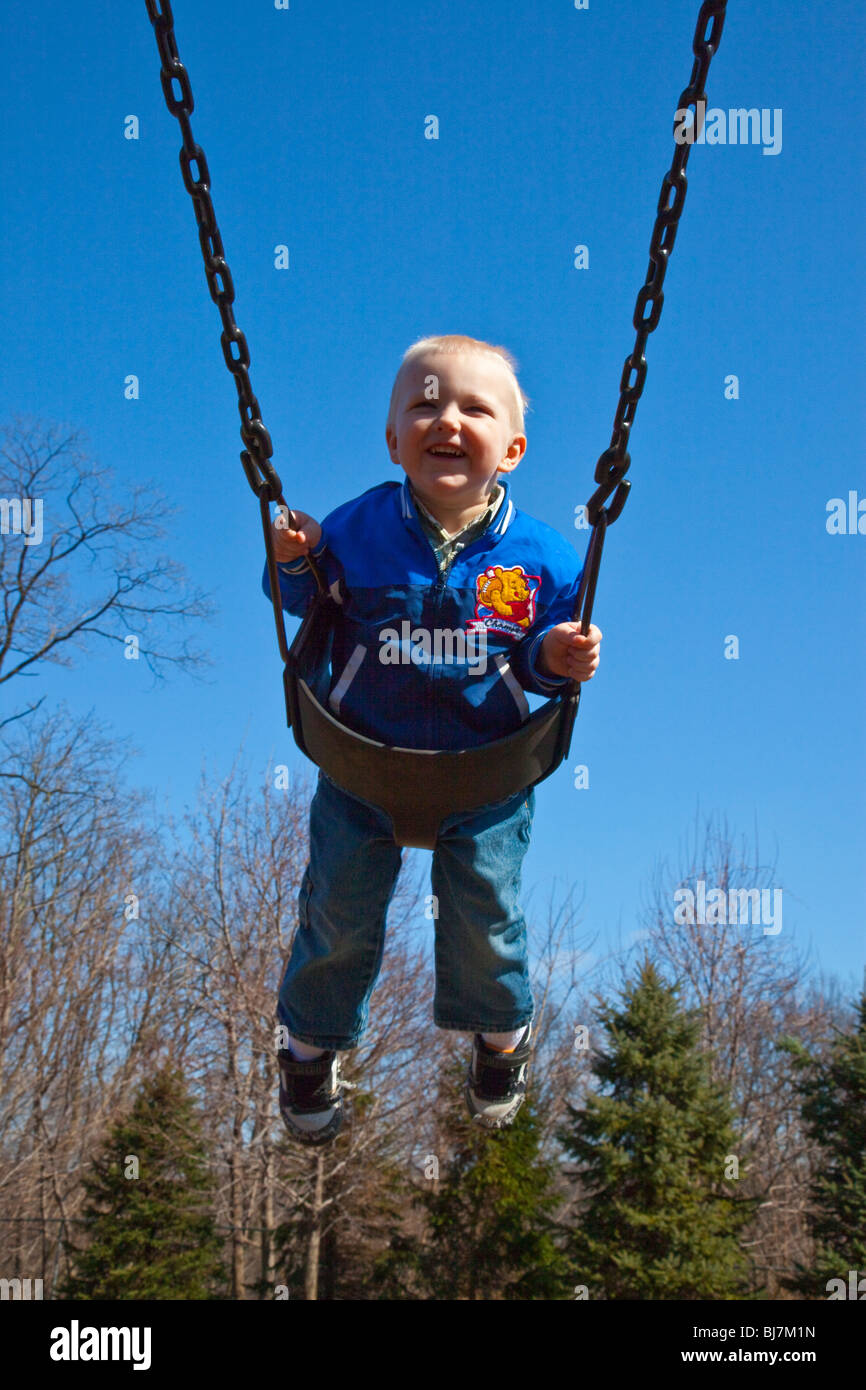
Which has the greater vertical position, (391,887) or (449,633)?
(449,633)

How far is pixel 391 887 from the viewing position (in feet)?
9.22

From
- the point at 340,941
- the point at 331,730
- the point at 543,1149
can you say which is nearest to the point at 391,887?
the point at 340,941

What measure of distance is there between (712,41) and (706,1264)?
12.8 metres

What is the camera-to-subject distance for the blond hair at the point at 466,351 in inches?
105

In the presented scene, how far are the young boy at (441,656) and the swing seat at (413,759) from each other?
0.21 ft

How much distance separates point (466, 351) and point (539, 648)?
0.73 meters

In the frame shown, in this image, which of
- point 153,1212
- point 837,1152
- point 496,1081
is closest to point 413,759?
point 496,1081

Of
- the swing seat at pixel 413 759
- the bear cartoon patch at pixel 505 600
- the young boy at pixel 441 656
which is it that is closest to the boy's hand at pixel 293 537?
the young boy at pixel 441 656

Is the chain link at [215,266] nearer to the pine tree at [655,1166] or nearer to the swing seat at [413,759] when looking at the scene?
the swing seat at [413,759]

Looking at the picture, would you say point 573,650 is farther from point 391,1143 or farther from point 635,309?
point 391,1143

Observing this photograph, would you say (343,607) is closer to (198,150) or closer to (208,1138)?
(198,150)

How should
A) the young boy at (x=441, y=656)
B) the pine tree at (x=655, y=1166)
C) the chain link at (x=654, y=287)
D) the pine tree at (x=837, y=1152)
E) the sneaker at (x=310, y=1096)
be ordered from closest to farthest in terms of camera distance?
the chain link at (x=654, y=287)
the young boy at (x=441, y=656)
the sneaker at (x=310, y=1096)
the pine tree at (x=655, y=1166)
the pine tree at (x=837, y=1152)

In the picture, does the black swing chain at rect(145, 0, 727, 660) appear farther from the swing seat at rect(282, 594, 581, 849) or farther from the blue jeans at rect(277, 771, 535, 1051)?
the blue jeans at rect(277, 771, 535, 1051)

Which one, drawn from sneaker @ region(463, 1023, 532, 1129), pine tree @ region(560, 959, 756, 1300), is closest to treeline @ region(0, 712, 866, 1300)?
pine tree @ region(560, 959, 756, 1300)
